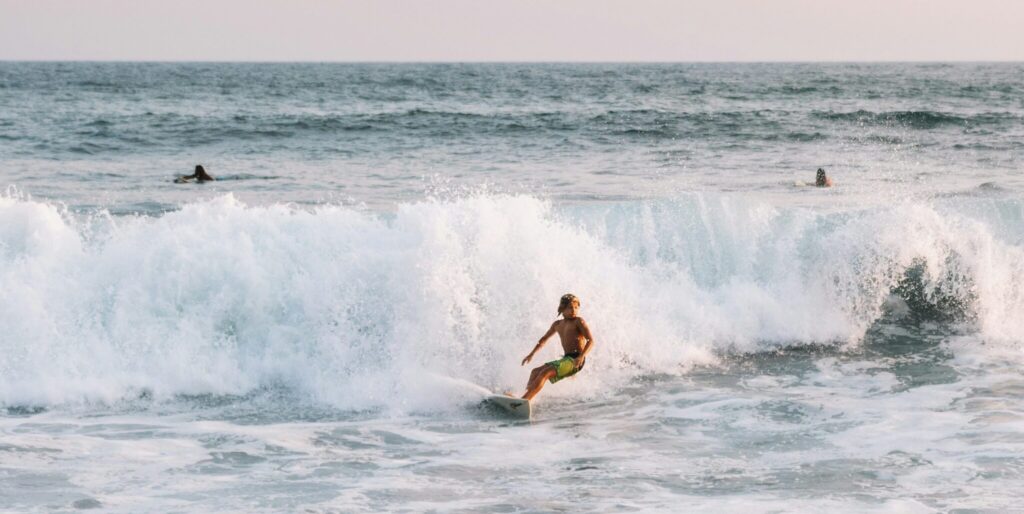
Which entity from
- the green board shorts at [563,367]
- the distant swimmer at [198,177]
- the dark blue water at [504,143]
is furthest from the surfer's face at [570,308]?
the distant swimmer at [198,177]

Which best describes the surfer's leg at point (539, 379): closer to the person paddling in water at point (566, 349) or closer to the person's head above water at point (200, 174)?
the person paddling in water at point (566, 349)

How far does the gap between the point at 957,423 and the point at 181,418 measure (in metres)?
6.83

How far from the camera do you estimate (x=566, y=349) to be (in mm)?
10164

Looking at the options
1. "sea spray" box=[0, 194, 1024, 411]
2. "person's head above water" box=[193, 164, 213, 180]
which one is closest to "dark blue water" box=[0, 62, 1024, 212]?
"person's head above water" box=[193, 164, 213, 180]

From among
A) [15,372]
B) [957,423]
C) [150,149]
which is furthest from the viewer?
[150,149]

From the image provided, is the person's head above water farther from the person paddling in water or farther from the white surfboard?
the white surfboard

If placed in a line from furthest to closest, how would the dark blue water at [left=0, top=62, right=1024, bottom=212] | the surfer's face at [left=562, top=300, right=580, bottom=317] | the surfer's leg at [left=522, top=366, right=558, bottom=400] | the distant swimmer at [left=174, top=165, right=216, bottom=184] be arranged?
the distant swimmer at [left=174, top=165, right=216, bottom=184], the dark blue water at [left=0, top=62, right=1024, bottom=212], the surfer's face at [left=562, top=300, right=580, bottom=317], the surfer's leg at [left=522, top=366, right=558, bottom=400]

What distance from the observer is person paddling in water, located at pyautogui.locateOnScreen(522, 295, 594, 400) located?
9.93 metres

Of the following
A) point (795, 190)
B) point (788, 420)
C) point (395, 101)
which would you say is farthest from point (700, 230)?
point (395, 101)

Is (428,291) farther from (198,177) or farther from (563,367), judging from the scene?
(198,177)

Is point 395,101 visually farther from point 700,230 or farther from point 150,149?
point 700,230

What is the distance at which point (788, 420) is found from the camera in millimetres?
9617

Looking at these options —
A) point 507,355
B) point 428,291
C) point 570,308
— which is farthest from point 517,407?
point 428,291

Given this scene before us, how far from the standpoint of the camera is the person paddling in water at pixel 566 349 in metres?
9.93
